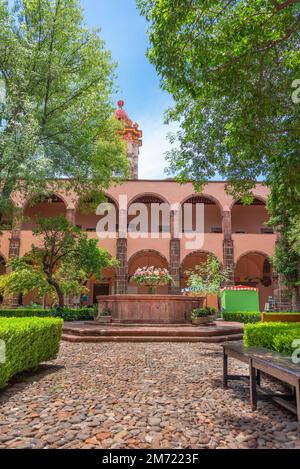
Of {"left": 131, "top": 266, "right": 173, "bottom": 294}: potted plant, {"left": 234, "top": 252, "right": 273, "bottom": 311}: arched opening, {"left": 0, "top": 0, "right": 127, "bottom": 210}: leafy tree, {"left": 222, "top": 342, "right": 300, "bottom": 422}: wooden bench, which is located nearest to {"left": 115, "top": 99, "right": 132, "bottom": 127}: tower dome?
{"left": 234, "top": 252, "right": 273, "bottom": 311}: arched opening

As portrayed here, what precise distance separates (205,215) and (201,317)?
14.9 metres

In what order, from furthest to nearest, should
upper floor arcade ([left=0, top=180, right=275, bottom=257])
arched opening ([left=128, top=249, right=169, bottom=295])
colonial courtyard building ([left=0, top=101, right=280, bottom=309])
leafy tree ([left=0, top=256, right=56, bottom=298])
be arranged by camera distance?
arched opening ([left=128, top=249, right=169, bottom=295]) < upper floor arcade ([left=0, top=180, right=275, bottom=257]) < colonial courtyard building ([left=0, top=101, right=280, bottom=309]) < leafy tree ([left=0, top=256, right=56, bottom=298])

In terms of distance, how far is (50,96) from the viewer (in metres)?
12.9

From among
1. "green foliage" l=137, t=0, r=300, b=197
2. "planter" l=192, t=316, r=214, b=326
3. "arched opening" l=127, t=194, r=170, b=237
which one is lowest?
"planter" l=192, t=316, r=214, b=326

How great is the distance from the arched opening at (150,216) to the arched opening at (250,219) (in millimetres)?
5637

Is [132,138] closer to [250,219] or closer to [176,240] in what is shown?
[250,219]

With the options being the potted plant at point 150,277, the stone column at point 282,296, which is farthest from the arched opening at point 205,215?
the potted plant at point 150,277

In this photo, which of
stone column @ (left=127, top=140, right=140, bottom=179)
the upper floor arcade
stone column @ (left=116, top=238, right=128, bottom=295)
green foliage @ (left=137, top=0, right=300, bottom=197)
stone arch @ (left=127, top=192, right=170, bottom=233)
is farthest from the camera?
stone column @ (left=127, top=140, right=140, bottom=179)

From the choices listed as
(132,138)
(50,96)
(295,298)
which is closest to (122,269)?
(295,298)

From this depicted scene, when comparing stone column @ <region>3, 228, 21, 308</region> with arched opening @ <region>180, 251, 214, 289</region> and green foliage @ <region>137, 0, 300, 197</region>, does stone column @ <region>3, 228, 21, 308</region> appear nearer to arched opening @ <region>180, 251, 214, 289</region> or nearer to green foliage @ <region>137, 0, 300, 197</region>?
arched opening @ <region>180, 251, 214, 289</region>

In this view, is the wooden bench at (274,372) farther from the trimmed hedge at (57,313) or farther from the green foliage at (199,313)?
the trimmed hedge at (57,313)

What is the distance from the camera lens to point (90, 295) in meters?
26.7

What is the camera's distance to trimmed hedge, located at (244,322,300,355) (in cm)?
477
